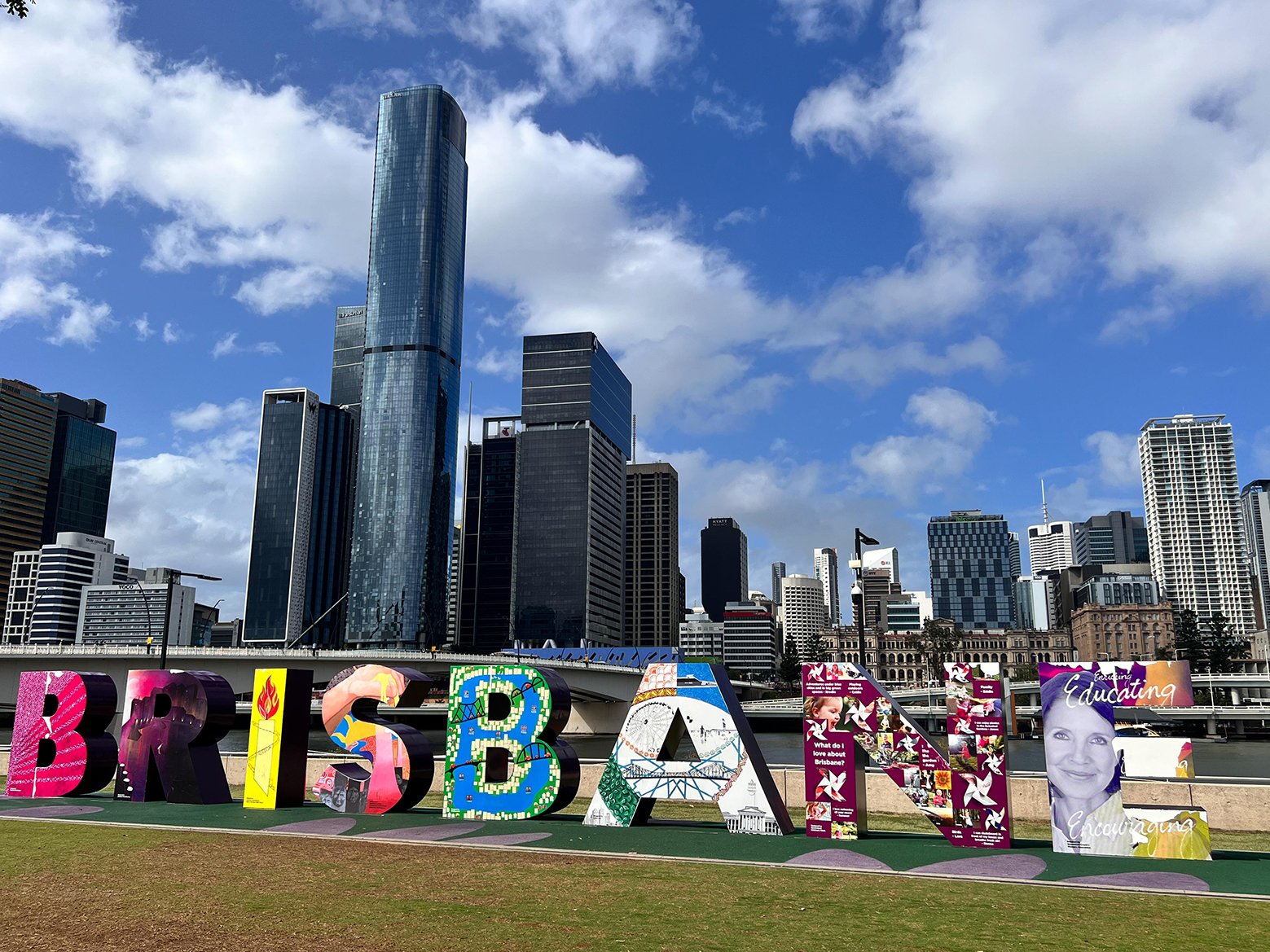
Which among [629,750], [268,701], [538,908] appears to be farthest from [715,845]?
[268,701]

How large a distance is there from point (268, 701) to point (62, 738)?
295 inches

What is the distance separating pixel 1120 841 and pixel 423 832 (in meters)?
14.3

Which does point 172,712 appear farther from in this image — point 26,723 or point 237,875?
point 237,875

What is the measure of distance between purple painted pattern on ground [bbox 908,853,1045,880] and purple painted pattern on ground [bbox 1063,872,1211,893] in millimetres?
833

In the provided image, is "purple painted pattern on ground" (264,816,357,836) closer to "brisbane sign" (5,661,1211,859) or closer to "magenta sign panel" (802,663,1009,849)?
"brisbane sign" (5,661,1211,859)

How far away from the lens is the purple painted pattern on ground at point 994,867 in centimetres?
1725

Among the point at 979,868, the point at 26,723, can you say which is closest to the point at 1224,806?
the point at 979,868

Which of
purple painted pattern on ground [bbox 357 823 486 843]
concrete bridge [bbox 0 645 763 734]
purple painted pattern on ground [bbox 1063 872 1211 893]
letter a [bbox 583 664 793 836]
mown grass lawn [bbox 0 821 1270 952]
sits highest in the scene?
concrete bridge [bbox 0 645 763 734]

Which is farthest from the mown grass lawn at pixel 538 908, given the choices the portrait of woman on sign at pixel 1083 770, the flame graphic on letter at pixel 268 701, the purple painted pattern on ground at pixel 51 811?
the flame graphic on letter at pixel 268 701

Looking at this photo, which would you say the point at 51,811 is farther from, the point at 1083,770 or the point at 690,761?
the point at 1083,770

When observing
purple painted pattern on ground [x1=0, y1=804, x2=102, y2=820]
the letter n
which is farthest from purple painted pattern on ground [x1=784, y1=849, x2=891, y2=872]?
the letter n

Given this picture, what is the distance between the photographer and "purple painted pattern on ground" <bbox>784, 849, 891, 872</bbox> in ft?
59.1

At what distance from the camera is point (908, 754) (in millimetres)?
21406

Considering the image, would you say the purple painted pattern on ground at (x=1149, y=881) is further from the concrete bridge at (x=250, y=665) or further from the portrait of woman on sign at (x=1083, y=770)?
the concrete bridge at (x=250, y=665)
